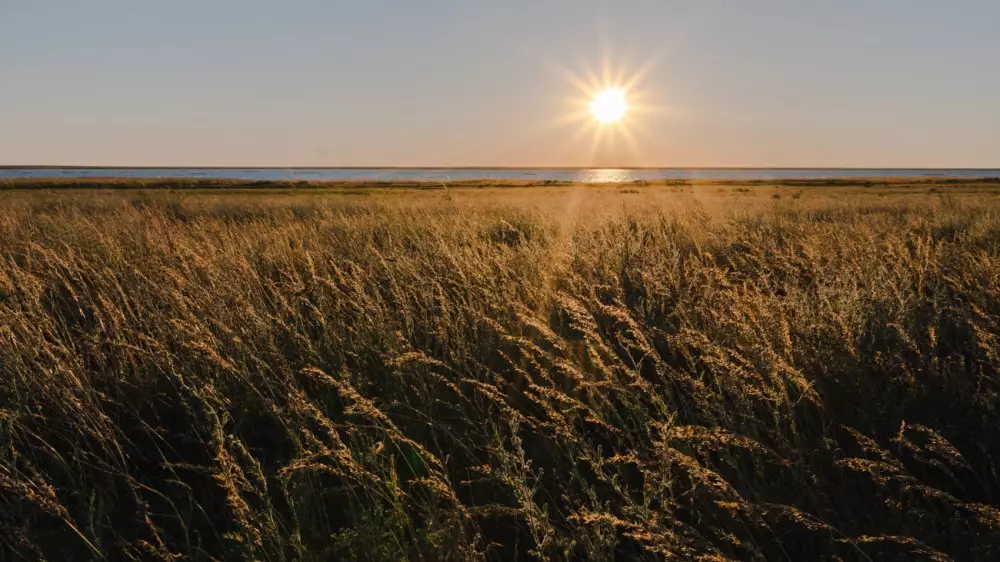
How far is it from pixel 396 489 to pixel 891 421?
2267mm

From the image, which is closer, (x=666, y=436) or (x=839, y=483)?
(x=666, y=436)

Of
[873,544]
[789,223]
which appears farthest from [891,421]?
[789,223]

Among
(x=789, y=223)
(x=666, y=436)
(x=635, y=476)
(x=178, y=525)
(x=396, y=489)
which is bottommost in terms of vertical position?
(x=178, y=525)

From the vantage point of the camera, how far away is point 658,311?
4465mm

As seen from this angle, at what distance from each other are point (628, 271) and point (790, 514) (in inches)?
122

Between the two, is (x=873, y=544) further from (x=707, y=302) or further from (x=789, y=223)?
(x=789, y=223)

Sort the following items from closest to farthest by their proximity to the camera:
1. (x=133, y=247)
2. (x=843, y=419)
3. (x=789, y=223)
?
(x=843, y=419)
(x=133, y=247)
(x=789, y=223)

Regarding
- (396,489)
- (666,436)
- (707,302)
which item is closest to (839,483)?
(666,436)

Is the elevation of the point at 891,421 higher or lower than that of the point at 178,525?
higher

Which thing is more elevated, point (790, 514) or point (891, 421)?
point (891, 421)

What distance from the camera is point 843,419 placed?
279 cm

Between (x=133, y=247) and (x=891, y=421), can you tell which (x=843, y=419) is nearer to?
(x=891, y=421)

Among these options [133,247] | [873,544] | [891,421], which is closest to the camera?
[873,544]

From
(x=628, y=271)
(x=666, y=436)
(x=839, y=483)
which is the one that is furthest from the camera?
(x=628, y=271)
